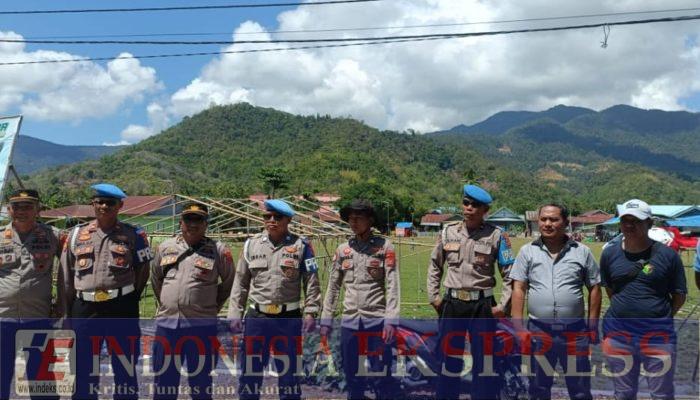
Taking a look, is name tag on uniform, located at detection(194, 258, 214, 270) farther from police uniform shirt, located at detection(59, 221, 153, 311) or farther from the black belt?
the black belt

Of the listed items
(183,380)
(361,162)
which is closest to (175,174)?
(361,162)

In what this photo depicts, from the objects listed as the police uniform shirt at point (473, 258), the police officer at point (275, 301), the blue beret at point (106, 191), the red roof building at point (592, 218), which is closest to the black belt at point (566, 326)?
the police uniform shirt at point (473, 258)

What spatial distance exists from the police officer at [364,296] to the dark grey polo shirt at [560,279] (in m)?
1.03

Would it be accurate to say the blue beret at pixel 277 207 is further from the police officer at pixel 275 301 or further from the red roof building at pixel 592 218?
the red roof building at pixel 592 218

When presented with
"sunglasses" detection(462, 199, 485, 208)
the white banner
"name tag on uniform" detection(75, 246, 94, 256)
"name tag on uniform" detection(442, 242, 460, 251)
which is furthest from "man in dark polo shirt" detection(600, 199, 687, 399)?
the white banner

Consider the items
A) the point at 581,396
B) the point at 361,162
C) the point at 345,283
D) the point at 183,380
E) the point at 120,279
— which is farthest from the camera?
the point at 361,162

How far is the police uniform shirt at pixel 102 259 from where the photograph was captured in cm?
412

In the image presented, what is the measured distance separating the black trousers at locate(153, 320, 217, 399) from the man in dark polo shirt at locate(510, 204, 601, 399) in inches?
93.3

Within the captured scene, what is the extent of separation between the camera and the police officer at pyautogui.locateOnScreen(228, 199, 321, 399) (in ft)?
13.9

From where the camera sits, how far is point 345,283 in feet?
14.6

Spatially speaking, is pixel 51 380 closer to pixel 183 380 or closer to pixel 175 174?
pixel 183 380

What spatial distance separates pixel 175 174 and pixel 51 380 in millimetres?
80864

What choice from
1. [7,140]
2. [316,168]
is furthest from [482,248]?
[316,168]

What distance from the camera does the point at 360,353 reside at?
169 inches
